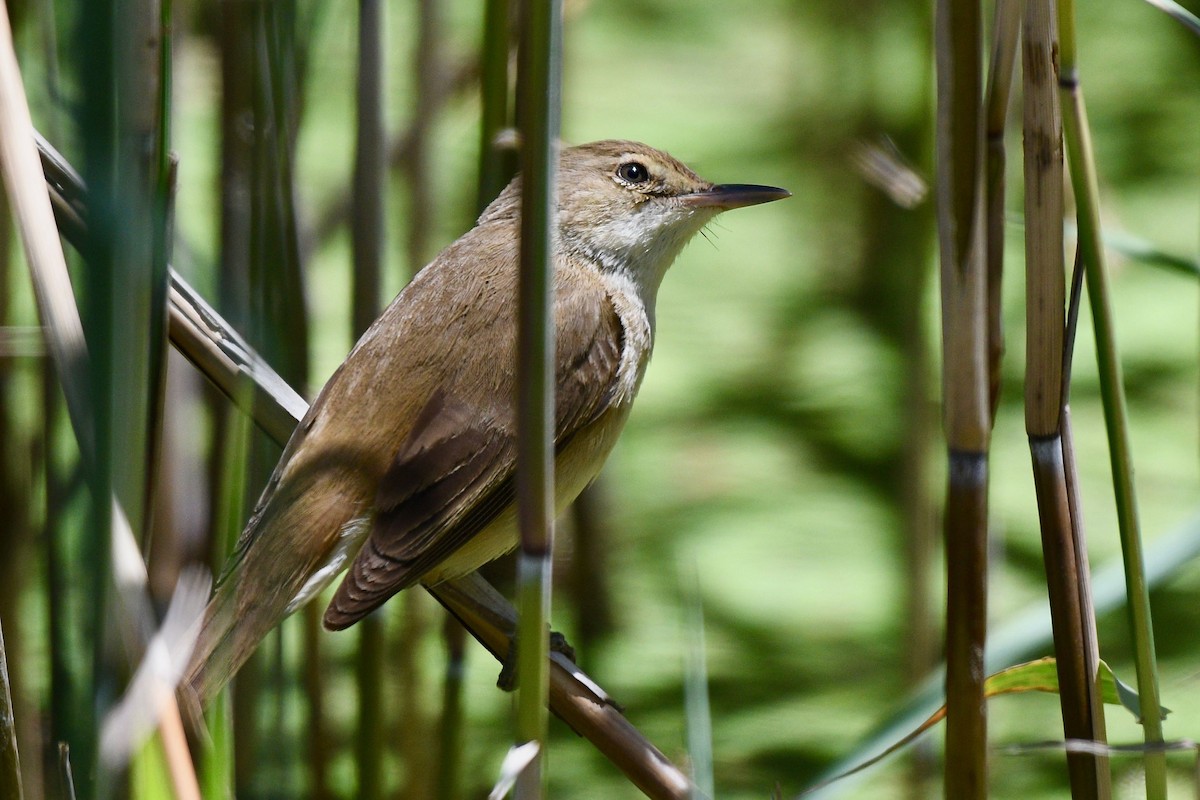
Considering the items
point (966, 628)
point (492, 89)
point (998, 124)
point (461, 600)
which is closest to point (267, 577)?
point (461, 600)

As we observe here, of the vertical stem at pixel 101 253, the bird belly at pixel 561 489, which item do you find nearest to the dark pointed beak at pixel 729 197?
the bird belly at pixel 561 489

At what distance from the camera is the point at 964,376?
0.91m

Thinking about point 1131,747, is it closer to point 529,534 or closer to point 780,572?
point 529,534

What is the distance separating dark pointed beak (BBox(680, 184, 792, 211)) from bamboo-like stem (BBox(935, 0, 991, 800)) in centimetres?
85

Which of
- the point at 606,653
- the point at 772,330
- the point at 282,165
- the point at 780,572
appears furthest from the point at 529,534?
the point at 772,330

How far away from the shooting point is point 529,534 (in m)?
0.84

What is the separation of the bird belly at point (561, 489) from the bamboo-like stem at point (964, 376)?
2.31 feet

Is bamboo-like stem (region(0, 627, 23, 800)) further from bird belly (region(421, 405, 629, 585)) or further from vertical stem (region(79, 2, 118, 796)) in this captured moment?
bird belly (region(421, 405, 629, 585))

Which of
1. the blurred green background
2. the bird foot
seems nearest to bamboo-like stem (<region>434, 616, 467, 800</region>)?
the bird foot

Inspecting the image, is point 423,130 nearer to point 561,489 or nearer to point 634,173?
point 634,173

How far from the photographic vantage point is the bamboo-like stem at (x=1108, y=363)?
881 millimetres

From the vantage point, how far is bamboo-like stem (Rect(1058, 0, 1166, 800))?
881 millimetres

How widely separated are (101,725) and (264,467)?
0.69m

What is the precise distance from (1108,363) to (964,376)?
0.32 ft
